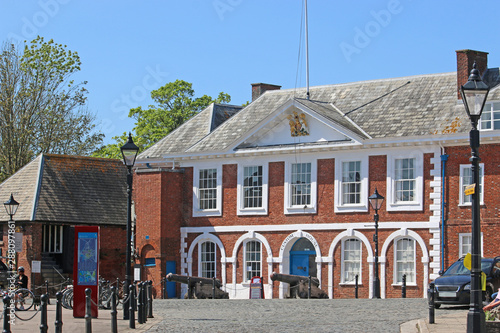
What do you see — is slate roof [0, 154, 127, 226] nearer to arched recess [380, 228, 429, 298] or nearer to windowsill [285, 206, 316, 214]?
windowsill [285, 206, 316, 214]

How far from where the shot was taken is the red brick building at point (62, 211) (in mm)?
44469

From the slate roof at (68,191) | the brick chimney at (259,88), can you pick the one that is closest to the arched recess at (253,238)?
the slate roof at (68,191)

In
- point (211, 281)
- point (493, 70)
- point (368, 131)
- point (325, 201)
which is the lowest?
point (211, 281)

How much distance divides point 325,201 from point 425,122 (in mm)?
5538

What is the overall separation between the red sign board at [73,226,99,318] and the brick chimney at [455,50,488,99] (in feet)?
68.8

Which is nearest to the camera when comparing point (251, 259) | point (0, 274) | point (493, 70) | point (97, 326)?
point (97, 326)

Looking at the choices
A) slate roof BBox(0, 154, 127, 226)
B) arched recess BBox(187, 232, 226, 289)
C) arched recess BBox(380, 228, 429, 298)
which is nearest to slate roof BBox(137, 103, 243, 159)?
slate roof BBox(0, 154, 127, 226)

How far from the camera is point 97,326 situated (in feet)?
72.0

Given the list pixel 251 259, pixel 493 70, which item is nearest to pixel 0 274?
pixel 251 259

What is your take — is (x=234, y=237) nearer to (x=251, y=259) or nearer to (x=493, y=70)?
(x=251, y=259)

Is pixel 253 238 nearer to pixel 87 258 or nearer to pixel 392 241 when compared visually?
pixel 392 241

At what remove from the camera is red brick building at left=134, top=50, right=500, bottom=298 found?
3844cm

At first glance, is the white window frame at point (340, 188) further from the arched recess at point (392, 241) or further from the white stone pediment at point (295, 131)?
the arched recess at point (392, 241)

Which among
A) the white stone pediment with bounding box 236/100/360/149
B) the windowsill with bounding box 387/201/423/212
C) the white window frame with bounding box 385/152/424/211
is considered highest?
the white stone pediment with bounding box 236/100/360/149
